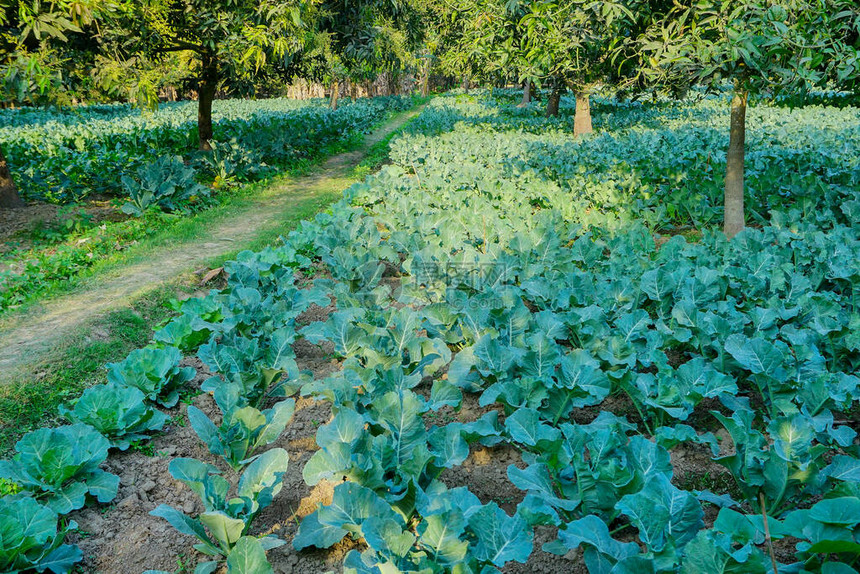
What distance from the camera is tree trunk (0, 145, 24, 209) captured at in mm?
9016

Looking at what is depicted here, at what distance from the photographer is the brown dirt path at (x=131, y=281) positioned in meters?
4.76

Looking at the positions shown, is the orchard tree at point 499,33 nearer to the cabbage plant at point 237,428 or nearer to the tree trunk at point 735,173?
the tree trunk at point 735,173

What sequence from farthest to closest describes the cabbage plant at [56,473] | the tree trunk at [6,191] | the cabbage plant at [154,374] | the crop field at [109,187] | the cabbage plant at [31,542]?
the tree trunk at [6,191] < the crop field at [109,187] < the cabbage plant at [154,374] < the cabbage plant at [56,473] < the cabbage plant at [31,542]

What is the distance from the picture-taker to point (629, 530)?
250cm

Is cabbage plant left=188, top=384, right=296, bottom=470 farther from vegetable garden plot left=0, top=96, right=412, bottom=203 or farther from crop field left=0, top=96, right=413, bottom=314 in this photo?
vegetable garden plot left=0, top=96, right=412, bottom=203

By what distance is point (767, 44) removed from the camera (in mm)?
4766

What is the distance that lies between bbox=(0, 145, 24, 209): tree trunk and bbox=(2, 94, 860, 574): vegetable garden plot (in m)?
6.05

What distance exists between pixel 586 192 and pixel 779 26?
388 cm

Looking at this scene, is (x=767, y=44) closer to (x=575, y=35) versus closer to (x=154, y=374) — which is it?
(x=575, y=35)

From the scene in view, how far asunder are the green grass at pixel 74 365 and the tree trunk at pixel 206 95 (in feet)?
25.0

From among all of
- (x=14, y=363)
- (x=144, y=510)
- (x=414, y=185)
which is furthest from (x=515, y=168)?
(x=144, y=510)

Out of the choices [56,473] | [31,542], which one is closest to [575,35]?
[56,473]

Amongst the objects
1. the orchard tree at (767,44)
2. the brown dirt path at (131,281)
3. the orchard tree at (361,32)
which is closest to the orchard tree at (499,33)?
the orchard tree at (361,32)

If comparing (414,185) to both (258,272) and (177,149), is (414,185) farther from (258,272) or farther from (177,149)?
(177,149)
